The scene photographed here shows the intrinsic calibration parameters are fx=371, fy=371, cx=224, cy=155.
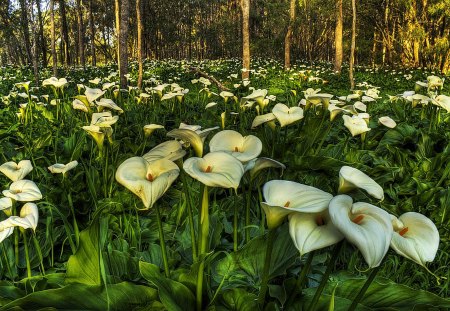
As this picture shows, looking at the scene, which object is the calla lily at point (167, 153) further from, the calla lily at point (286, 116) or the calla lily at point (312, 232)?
the calla lily at point (286, 116)

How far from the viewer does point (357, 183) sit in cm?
A: 92

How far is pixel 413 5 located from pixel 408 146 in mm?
18569

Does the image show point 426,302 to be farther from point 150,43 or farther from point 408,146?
point 150,43

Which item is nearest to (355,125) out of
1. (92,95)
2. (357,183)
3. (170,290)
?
(357,183)

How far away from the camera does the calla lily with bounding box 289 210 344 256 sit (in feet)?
2.61

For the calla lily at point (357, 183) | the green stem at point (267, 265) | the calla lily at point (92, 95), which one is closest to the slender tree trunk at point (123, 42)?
the calla lily at point (92, 95)

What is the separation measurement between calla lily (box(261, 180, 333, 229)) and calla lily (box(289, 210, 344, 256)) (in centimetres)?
3

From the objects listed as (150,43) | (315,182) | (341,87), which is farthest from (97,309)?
(150,43)

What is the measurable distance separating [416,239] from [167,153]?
2.53ft

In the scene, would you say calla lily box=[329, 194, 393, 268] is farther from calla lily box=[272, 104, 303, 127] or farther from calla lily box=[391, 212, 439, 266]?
calla lily box=[272, 104, 303, 127]

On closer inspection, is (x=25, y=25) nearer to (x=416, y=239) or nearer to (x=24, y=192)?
(x=24, y=192)

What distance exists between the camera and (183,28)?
137 feet

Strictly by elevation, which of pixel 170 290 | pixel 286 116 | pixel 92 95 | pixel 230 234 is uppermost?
pixel 92 95

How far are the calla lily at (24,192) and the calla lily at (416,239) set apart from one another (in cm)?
127
